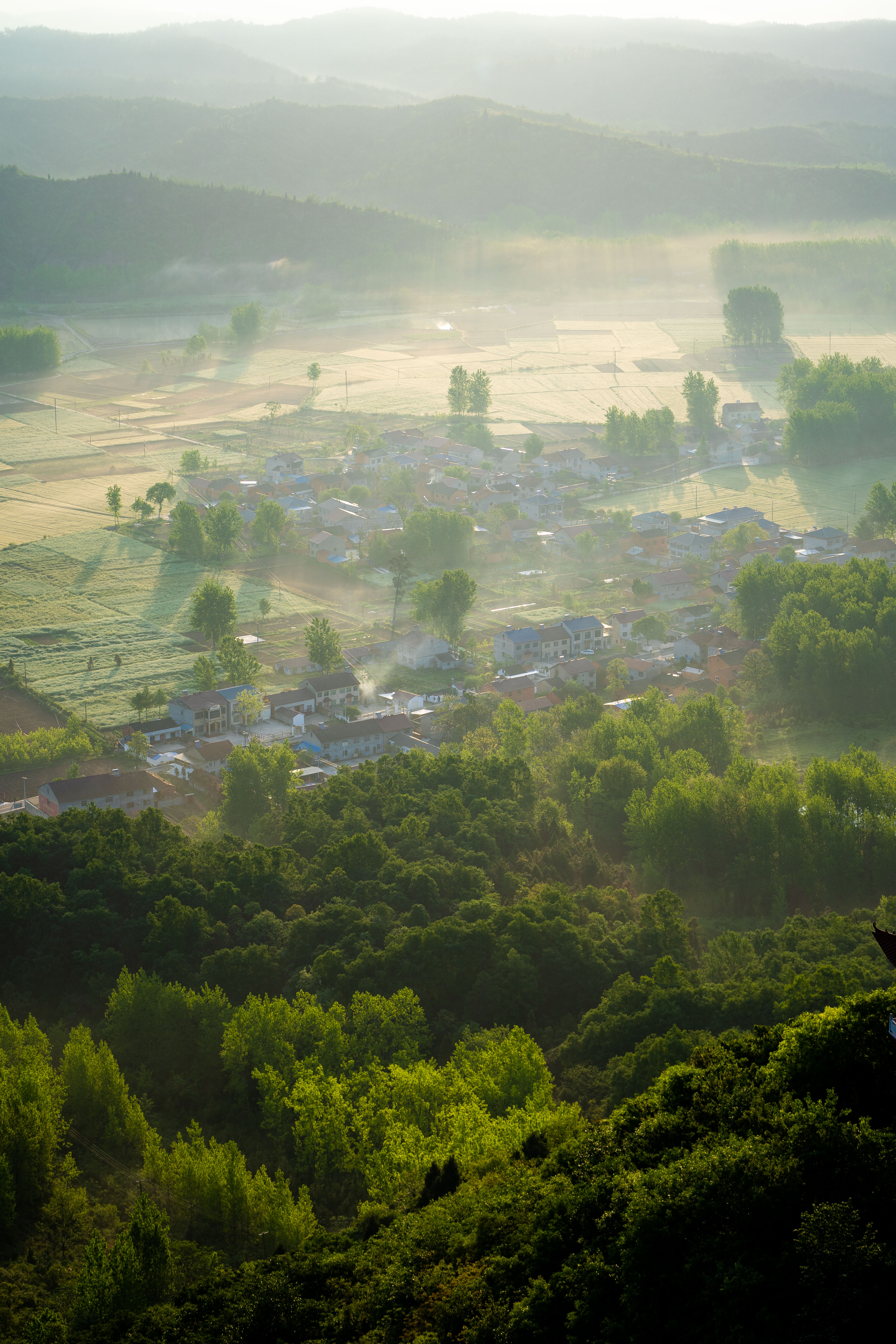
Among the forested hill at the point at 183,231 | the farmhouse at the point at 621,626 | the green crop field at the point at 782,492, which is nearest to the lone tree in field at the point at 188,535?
the farmhouse at the point at 621,626

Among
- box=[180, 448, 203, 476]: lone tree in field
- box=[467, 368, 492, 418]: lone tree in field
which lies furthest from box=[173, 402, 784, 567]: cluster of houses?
box=[467, 368, 492, 418]: lone tree in field

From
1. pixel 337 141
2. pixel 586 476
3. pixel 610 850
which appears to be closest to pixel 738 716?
pixel 610 850

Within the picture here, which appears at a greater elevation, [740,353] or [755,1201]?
[740,353]

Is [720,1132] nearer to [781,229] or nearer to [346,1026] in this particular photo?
[346,1026]


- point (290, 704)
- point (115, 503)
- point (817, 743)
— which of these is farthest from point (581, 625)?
point (115, 503)

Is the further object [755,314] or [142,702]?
[755,314]

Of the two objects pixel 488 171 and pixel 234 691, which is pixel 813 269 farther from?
pixel 234 691
